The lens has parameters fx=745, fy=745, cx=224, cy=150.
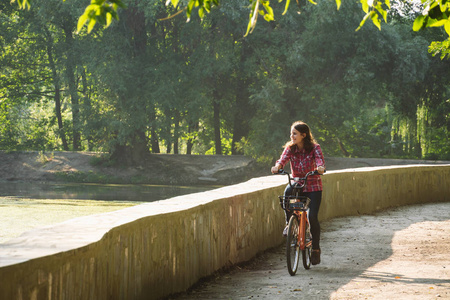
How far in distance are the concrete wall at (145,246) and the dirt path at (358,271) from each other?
0.99 ft

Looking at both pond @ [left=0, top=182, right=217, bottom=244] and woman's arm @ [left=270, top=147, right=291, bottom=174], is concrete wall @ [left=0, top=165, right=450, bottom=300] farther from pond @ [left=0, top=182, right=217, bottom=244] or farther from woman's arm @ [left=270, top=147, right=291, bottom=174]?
pond @ [left=0, top=182, right=217, bottom=244]

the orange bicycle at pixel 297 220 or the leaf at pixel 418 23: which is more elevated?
the leaf at pixel 418 23

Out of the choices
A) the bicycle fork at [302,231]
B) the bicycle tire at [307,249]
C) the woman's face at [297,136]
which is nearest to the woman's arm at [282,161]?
the woman's face at [297,136]

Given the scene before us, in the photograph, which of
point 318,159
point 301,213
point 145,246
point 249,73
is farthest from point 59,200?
point 145,246

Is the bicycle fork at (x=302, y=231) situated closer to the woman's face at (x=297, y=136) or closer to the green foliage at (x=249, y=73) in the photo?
the woman's face at (x=297, y=136)

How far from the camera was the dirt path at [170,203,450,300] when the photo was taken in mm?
7094

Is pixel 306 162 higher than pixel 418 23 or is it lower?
lower

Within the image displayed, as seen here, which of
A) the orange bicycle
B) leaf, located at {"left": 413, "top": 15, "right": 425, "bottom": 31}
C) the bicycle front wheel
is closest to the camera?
leaf, located at {"left": 413, "top": 15, "right": 425, "bottom": 31}

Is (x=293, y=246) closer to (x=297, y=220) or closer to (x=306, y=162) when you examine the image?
(x=297, y=220)

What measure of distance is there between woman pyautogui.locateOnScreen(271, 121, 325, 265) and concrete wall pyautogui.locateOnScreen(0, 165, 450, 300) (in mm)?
847

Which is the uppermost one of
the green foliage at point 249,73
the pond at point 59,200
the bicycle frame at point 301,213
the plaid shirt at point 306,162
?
the green foliage at point 249,73

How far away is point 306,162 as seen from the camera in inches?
342

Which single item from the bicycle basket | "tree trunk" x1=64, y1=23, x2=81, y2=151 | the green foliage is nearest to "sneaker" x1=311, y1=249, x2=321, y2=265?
the bicycle basket

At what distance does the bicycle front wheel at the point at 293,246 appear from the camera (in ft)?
26.7
